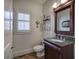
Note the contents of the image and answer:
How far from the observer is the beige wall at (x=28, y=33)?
393 centimetres

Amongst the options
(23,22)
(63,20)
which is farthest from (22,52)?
(63,20)

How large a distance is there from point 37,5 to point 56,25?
75.9 inches

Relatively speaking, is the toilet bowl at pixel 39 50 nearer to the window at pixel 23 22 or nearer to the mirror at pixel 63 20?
the window at pixel 23 22

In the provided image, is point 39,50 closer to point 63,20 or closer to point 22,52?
point 22,52

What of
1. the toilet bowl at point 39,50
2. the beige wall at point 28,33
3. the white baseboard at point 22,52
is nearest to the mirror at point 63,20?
the toilet bowl at point 39,50

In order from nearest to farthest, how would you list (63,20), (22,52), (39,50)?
(63,20), (39,50), (22,52)

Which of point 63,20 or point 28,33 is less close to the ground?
point 63,20

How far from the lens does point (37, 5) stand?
4.61m

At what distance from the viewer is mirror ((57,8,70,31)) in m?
2.51

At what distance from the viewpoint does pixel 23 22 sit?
4.22 meters

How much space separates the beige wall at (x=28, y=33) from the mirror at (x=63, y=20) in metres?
1.72

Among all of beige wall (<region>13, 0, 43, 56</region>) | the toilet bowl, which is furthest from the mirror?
beige wall (<region>13, 0, 43, 56</region>)

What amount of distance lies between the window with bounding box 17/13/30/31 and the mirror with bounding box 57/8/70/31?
1.73m

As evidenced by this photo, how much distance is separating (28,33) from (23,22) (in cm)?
55
